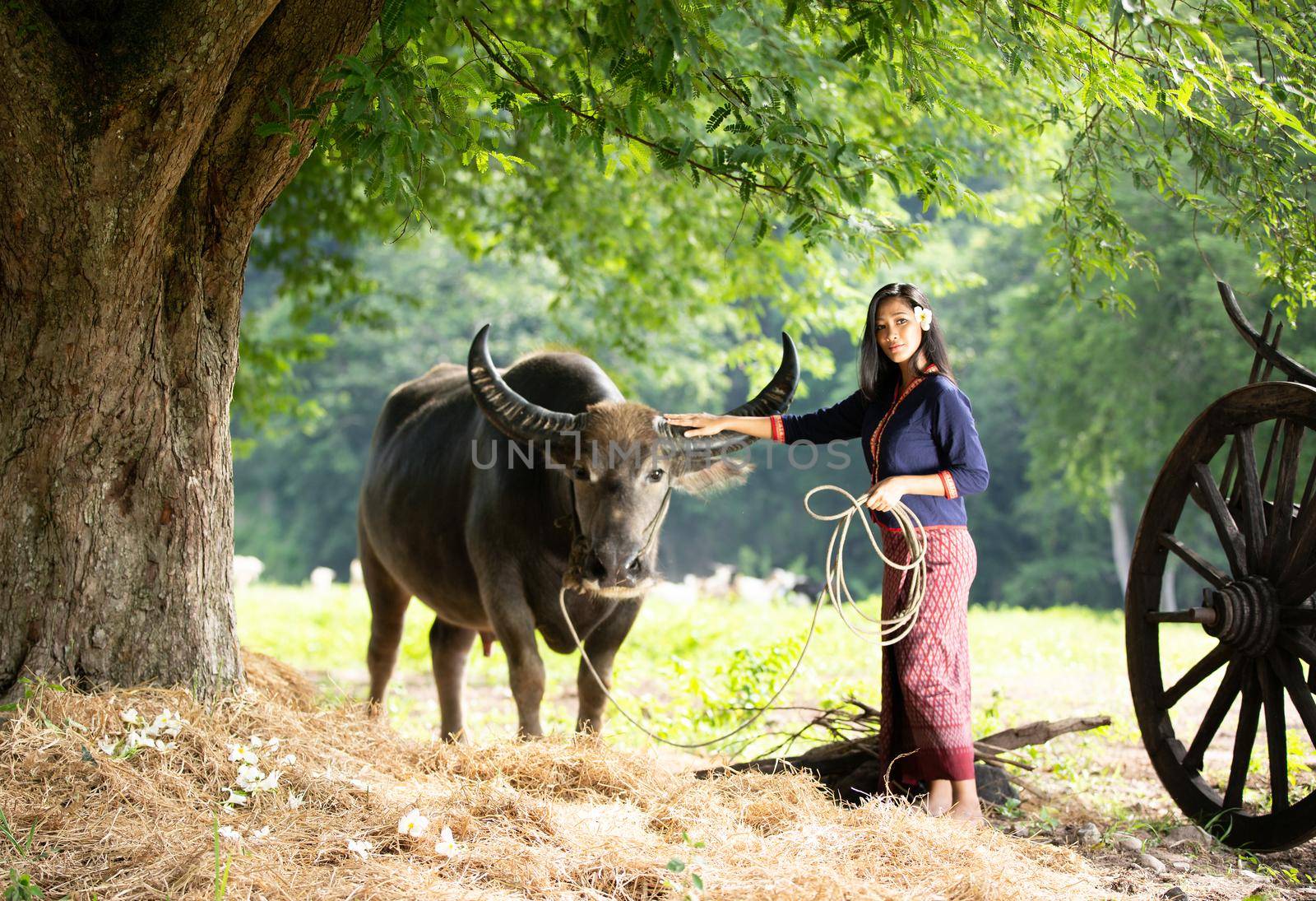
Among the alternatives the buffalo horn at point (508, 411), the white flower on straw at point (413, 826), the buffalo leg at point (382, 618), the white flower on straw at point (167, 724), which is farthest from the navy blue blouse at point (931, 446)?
the buffalo leg at point (382, 618)

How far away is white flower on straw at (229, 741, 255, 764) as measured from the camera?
3828 millimetres

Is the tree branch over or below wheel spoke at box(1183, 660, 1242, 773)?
over

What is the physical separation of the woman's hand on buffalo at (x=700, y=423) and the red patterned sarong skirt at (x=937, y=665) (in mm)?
1200

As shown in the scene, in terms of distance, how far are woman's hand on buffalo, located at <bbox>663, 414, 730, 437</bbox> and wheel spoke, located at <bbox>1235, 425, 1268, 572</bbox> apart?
2337 millimetres

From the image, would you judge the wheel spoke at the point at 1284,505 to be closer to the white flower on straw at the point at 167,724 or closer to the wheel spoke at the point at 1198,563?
the wheel spoke at the point at 1198,563

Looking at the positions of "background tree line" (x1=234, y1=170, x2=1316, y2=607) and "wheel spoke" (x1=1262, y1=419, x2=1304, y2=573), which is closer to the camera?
"wheel spoke" (x1=1262, y1=419, x2=1304, y2=573)

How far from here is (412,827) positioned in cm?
343

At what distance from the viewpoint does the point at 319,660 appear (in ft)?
39.8

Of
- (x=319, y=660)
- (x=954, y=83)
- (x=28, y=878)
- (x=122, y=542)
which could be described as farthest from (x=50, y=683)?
(x=319, y=660)

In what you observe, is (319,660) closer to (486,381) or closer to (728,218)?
(728,218)

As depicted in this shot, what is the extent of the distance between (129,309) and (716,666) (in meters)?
5.06

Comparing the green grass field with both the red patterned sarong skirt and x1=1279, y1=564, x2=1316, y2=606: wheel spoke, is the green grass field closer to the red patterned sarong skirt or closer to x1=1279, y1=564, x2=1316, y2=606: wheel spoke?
the red patterned sarong skirt

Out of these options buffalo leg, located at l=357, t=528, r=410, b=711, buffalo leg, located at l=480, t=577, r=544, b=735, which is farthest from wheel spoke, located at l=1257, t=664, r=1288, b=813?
buffalo leg, located at l=357, t=528, r=410, b=711

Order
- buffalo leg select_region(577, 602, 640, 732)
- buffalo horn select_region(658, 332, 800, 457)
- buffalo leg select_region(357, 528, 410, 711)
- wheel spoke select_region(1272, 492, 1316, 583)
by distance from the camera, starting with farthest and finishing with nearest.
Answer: buffalo leg select_region(357, 528, 410, 711) → buffalo leg select_region(577, 602, 640, 732) → buffalo horn select_region(658, 332, 800, 457) → wheel spoke select_region(1272, 492, 1316, 583)
